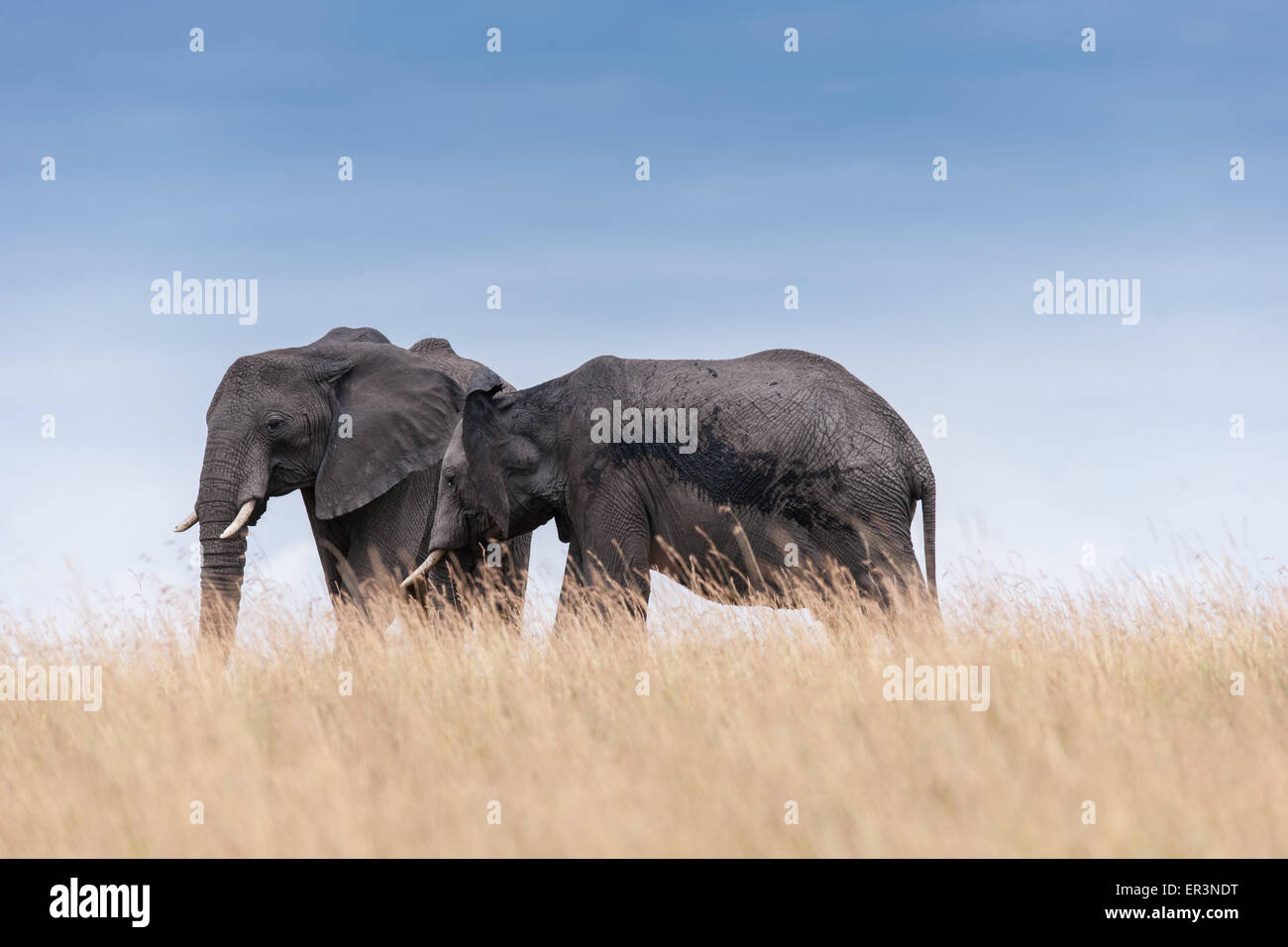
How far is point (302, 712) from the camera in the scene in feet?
31.0

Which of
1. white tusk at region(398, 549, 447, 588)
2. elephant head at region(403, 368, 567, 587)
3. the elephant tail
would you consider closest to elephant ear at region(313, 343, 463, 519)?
white tusk at region(398, 549, 447, 588)

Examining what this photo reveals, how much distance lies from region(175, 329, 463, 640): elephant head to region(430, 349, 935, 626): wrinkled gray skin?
1.82 m

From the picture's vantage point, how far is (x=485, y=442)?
12945 mm

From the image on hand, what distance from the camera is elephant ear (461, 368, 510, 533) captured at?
1292 cm

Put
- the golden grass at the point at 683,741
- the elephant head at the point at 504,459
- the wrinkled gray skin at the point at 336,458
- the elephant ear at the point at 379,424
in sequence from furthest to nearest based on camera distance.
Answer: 1. the elephant ear at the point at 379,424
2. the wrinkled gray skin at the point at 336,458
3. the elephant head at the point at 504,459
4. the golden grass at the point at 683,741

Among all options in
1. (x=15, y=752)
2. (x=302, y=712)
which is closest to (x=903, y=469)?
(x=302, y=712)

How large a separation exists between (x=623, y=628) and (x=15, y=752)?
14.8 feet

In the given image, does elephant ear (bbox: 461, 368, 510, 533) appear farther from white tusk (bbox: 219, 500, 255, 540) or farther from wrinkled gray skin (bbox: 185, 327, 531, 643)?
white tusk (bbox: 219, 500, 255, 540)

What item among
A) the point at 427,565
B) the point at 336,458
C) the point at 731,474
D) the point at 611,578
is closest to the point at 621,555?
the point at 611,578

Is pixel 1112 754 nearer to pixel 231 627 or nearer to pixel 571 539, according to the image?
pixel 571 539

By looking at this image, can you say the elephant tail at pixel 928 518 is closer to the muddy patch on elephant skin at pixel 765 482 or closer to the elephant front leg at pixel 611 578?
the muddy patch on elephant skin at pixel 765 482

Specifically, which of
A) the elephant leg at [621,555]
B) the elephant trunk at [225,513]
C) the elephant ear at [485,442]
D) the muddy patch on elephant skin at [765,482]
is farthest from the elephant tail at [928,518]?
the elephant trunk at [225,513]

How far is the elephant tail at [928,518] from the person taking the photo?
40.3 ft

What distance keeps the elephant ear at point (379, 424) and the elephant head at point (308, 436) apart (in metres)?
0.01
